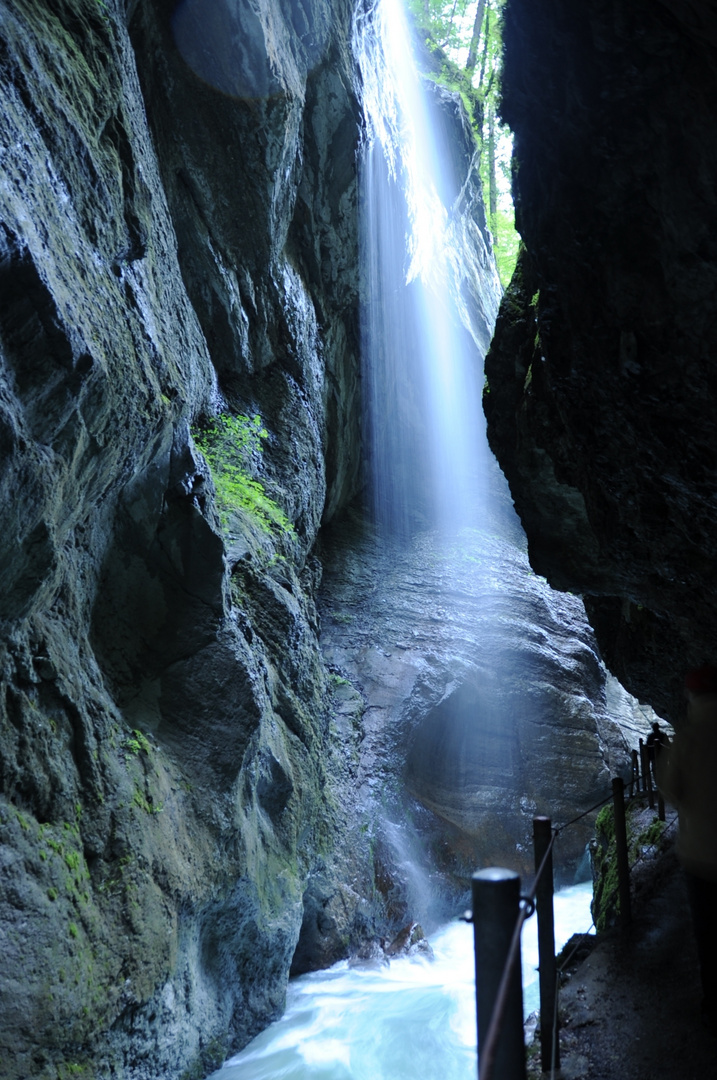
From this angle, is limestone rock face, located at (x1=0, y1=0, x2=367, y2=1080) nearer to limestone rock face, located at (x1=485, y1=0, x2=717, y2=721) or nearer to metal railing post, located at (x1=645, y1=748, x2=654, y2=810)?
limestone rock face, located at (x1=485, y1=0, x2=717, y2=721)

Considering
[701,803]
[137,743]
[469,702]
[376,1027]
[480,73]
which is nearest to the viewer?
[701,803]

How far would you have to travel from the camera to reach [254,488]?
1142 centimetres

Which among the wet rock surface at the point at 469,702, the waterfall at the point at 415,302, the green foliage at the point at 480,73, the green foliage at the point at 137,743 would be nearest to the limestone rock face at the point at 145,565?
the green foliage at the point at 137,743

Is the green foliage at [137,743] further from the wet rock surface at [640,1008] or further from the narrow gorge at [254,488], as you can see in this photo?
the wet rock surface at [640,1008]

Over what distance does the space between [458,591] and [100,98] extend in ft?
42.0

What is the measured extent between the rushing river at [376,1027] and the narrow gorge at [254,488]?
1.19ft

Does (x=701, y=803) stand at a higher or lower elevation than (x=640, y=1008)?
higher

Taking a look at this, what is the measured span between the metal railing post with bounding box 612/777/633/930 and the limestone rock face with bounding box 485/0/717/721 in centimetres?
199

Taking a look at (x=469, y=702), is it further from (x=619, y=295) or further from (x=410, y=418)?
(x=619, y=295)

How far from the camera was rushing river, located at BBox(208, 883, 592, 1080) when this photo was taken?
7473 millimetres

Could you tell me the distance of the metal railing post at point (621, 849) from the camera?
5516 mm

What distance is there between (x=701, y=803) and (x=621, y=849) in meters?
1.97

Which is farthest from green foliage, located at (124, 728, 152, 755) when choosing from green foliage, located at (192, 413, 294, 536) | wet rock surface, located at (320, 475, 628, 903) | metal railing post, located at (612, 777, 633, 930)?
wet rock surface, located at (320, 475, 628, 903)

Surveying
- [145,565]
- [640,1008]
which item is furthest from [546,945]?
[145,565]
